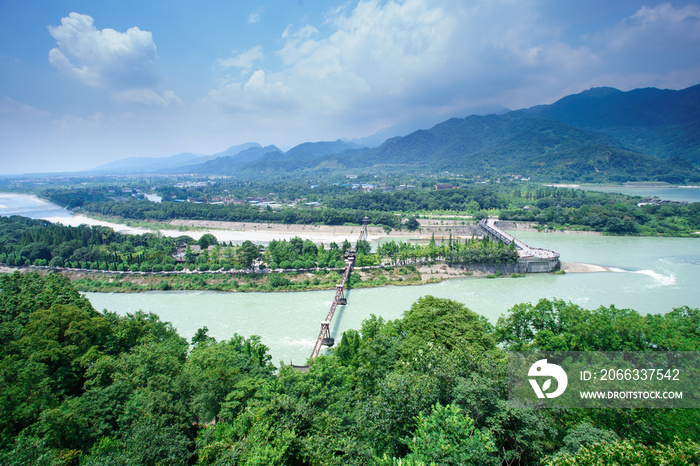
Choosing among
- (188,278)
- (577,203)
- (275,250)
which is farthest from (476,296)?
(577,203)

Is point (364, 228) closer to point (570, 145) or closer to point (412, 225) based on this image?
point (412, 225)

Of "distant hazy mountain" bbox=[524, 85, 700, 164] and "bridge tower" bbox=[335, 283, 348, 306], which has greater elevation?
"distant hazy mountain" bbox=[524, 85, 700, 164]

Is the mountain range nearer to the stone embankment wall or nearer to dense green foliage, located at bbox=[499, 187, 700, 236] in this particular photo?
dense green foliage, located at bbox=[499, 187, 700, 236]

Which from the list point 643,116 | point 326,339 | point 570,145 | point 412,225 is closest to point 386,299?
point 326,339

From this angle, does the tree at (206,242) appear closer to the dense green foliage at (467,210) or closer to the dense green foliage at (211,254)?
the dense green foliage at (211,254)

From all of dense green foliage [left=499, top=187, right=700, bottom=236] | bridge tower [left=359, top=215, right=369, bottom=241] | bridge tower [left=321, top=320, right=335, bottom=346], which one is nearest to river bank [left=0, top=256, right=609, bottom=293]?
bridge tower [left=321, top=320, right=335, bottom=346]

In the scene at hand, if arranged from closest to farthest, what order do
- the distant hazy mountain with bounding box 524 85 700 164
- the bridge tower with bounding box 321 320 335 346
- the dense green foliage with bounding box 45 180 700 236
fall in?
the bridge tower with bounding box 321 320 335 346 → the dense green foliage with bounding box 45 180 700 236 → the distant hazy mountain with bounding box 524 85 700 164

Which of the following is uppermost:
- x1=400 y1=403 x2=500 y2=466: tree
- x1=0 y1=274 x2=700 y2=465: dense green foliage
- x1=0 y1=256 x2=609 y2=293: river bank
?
x1=400 y1=403 x2=500 y2=466: tree
